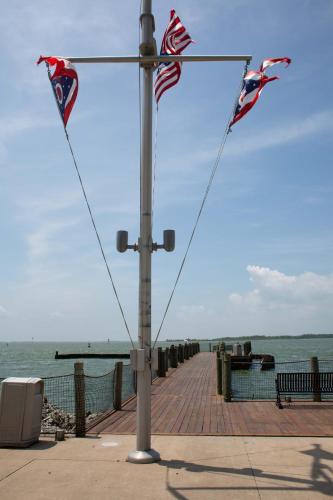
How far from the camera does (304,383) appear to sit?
42.1 feet

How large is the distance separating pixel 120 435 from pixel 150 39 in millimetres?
6892

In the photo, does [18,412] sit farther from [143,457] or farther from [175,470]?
[175,470]

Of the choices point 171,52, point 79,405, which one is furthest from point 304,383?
point 171,52

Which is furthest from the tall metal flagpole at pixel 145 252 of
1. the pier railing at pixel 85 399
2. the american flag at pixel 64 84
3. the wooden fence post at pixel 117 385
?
the wooden fence post at pixel 117 385

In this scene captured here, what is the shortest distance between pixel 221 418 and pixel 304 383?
320 cm

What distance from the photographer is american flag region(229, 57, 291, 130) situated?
7.96 meters

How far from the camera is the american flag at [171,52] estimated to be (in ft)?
27.5

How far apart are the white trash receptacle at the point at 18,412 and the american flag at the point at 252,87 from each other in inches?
221

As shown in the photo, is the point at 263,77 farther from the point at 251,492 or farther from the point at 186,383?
the point at 186,383

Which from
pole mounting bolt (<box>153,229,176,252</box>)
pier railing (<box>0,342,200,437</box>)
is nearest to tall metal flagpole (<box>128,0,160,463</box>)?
pole mounting bolt (<box>153,229,176,252</box>)

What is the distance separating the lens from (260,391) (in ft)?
75.6

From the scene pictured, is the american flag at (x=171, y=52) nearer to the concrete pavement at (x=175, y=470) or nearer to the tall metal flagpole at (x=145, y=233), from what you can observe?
the tall metal flagpole at (x=145, y=233)

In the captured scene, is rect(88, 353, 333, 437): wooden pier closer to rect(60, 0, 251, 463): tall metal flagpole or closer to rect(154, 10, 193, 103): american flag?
rect(60, 0, 251, 463): tall metal flagpole

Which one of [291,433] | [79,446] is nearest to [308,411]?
[291,433]
